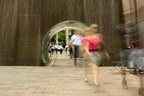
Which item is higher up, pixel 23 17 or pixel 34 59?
pixel 23 17

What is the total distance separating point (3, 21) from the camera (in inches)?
403

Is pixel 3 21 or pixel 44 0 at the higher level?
pixel 44 0

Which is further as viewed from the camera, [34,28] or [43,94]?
[34,28]

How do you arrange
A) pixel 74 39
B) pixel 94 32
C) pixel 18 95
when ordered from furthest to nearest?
pixel 74 39 < pixel 94 32 < pixel 18 95

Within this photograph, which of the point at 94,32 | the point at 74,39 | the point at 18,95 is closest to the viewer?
the point at 18,95

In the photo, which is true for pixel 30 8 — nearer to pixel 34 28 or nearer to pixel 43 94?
pixel 34 28

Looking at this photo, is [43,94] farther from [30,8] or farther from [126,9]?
[126,9]

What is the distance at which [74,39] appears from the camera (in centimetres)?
980

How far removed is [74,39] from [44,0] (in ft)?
9.02

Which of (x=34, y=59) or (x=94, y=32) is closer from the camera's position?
(x=94, y=32)

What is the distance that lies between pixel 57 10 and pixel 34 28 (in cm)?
159

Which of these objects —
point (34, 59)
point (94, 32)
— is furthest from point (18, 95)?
point (34, 59)

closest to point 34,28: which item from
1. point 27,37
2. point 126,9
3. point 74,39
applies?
point 27,37

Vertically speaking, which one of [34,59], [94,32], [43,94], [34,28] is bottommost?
[43,94]
